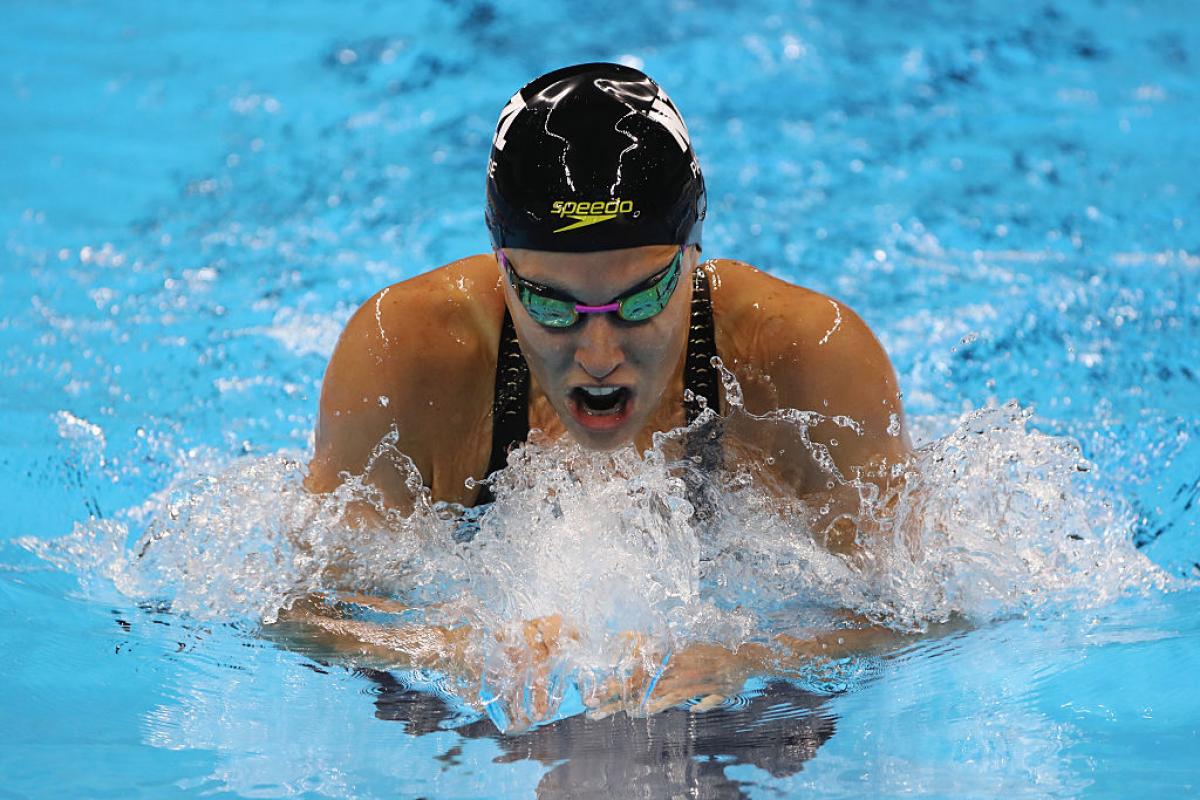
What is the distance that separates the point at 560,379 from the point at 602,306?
0.55 ft

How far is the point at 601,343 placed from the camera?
2.14m

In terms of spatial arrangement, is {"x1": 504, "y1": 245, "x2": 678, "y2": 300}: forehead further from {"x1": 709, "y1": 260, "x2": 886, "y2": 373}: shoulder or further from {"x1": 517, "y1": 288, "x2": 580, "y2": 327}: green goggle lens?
{"x1": 709, "y1": 260, "x2": 886, "y2": 373}: shoulder

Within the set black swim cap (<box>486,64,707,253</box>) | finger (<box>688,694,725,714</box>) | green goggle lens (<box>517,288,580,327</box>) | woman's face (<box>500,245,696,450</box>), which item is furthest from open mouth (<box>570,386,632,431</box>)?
finger (<box>688,694,725,714</box>)

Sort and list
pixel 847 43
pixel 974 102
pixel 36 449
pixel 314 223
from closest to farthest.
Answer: pixel 36 449 → pixel 314 223 → pixel 974 102 → pixel 847 43

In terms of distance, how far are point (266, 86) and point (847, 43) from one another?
9.28 feet

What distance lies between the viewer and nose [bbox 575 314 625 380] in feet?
7.03

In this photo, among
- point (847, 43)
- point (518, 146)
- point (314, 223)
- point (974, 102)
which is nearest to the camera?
point (518, 146)

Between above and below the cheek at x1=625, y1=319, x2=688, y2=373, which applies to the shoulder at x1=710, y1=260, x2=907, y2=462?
below

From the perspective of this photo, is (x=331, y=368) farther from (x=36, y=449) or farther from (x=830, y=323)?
(x=36, y=449)

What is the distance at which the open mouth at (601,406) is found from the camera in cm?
221

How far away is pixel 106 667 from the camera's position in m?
2.51

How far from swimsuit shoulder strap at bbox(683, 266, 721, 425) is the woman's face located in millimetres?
145

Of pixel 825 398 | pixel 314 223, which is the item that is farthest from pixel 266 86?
pixel 825 398

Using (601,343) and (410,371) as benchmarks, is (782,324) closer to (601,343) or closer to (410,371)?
(601,343)
